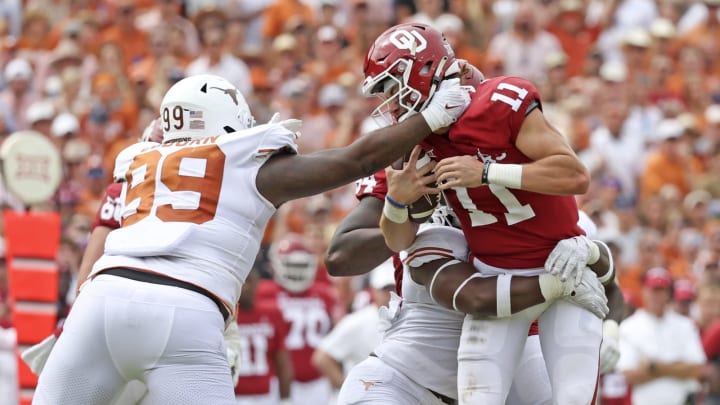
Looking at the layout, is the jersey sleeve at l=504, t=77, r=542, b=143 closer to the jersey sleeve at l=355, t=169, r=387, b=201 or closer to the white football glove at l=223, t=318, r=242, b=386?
the jersey sleeve at l=355, t=169, r=387, b=201

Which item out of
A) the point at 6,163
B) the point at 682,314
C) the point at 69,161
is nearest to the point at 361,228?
the point at 6,163

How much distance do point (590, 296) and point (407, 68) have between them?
114 cm

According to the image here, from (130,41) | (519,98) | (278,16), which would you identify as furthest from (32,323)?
(278,16)

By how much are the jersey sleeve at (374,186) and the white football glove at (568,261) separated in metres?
0.84

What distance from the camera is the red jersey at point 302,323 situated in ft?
34.4

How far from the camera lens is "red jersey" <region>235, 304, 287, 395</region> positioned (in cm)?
972

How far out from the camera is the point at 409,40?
5.29 metres

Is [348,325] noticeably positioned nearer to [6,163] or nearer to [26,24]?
[6,163]

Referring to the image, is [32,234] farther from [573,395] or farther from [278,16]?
[278,16]

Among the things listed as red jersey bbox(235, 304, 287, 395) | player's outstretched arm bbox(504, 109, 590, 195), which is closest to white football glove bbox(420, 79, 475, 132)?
player's outstretched arm bbox(504, 109, 590, 195)

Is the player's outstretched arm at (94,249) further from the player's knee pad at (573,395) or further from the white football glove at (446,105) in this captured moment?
the player's knee pad at (573,395)

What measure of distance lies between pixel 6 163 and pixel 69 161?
3.05 metres

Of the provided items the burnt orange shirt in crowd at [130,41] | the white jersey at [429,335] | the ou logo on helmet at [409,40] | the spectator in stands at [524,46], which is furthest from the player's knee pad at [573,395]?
the burnt orange shirt in crowd at [130,41]

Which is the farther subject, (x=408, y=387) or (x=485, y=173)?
(x=408, y=387)
